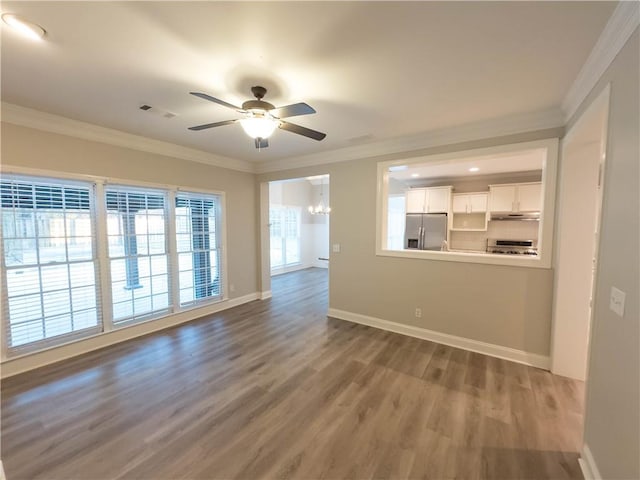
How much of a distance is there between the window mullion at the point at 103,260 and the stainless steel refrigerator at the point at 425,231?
5.63 metres

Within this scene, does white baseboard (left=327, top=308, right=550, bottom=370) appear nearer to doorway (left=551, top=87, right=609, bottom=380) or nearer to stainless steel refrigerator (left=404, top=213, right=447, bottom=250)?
doorway (left=551, top=87, right=609, bottom=380)

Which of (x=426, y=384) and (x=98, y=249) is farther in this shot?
(x=98, y=249)

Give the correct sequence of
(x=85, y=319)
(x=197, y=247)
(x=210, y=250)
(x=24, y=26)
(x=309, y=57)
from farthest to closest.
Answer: (x=210, y=250)
(x=197, y=247)
(x=85, y=319)
(x=309, y=57)
(x=24, y=26)

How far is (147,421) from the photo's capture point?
2.15m

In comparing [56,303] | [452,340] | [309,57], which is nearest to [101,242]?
[56,303]

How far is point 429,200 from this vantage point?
6.19 m

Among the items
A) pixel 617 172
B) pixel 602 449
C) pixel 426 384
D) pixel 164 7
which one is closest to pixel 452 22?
pixel 617 172

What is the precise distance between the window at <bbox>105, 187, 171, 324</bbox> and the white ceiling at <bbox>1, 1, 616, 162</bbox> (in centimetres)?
115

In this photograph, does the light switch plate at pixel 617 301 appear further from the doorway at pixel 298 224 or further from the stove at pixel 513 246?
the doorway at pixel 298 224

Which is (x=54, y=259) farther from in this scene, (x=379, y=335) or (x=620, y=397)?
(x=620, y=397)

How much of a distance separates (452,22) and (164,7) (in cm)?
162

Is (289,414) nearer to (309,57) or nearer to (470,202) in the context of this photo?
(309,57)

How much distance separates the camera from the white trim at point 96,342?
2838mm

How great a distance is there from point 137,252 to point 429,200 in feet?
18.7
